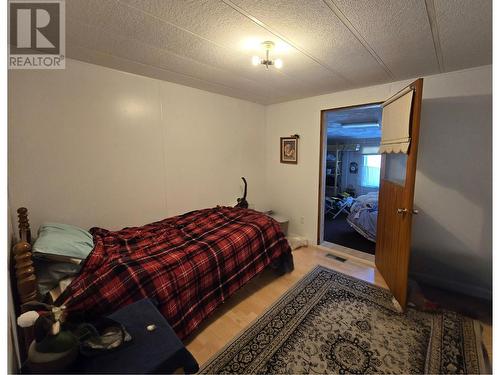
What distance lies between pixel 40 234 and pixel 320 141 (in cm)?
316

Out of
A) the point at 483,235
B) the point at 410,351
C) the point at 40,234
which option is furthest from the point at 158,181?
the point at 483,235

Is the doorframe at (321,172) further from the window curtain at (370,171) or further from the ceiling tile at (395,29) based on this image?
the window curtain at (370,171)

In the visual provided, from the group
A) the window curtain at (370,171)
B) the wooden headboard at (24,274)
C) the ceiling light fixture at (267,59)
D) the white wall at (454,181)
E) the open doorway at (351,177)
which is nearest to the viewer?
the wooden headboard at (24,274)

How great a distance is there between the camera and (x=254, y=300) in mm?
2197

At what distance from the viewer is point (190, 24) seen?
142 cm

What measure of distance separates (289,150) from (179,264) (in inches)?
98.3

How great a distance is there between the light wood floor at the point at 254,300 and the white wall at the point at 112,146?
1.29 meters

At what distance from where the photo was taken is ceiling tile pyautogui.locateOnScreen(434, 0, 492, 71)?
1.23m

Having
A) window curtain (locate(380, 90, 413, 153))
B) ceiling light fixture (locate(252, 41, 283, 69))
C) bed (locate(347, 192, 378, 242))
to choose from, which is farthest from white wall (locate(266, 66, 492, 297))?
ceiling light fixture (locate(252, 41, 283, 69))

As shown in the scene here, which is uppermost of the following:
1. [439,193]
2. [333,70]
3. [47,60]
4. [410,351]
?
[333,70]

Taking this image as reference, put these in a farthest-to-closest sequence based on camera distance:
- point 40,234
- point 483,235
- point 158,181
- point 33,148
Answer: point 158,181 < point 483,235 < point 33,148 < point 40,234

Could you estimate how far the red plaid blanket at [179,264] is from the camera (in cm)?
144

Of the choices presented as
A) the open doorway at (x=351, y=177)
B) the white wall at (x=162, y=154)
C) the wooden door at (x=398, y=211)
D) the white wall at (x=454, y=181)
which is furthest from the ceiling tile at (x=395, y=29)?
the open doorway at (x=351, y=177)

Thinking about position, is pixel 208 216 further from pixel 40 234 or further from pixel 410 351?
pixel 410 351
